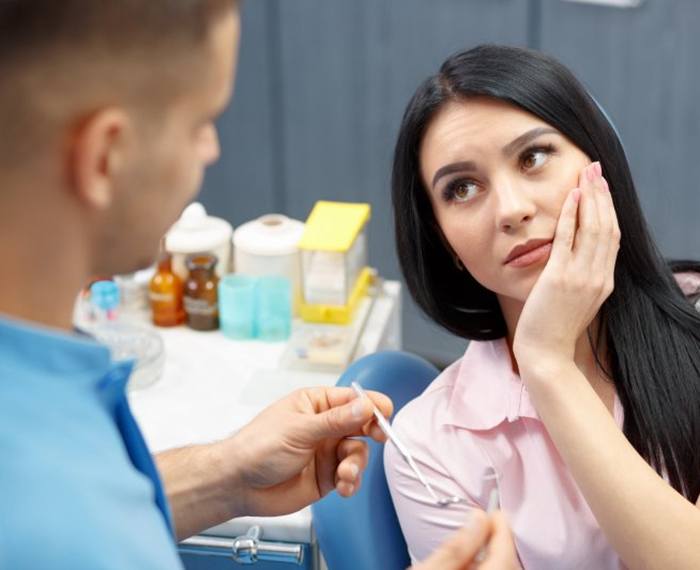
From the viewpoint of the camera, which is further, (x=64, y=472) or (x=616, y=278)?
(x=616, y=278)

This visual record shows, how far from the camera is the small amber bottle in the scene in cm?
234

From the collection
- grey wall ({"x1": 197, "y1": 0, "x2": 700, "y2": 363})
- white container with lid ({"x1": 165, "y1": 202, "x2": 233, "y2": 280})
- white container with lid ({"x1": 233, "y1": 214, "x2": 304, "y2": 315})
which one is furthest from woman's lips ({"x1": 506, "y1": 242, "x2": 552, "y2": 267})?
grey wall ({"x1": 197, "y1": 0, "x2": 700, "y2": 363})

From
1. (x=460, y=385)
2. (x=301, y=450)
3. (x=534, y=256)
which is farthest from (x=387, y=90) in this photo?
(x=301, y=450)

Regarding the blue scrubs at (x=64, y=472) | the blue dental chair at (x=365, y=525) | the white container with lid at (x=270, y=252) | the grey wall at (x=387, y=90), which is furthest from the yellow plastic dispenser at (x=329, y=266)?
the blue scrubs at (x=64, y=472)

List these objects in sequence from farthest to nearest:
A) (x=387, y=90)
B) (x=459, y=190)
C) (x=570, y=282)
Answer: (x=387, y=90), (x=459, y=190), (x=570, y=282)

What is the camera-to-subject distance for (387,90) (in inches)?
139

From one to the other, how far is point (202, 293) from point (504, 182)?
0.88 m

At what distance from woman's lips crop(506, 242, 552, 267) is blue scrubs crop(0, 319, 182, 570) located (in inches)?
33.1

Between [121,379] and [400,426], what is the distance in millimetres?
888

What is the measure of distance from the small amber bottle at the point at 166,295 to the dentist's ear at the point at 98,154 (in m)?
1.55

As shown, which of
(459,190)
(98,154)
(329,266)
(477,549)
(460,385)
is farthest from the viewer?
(329,266)

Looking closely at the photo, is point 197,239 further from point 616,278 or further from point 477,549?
point 477,549

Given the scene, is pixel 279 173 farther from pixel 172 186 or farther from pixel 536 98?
pixel 172 186

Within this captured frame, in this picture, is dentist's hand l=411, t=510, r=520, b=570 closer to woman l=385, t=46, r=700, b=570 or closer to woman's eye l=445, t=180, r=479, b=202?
woman l=385, t=46, r=700, b=570
